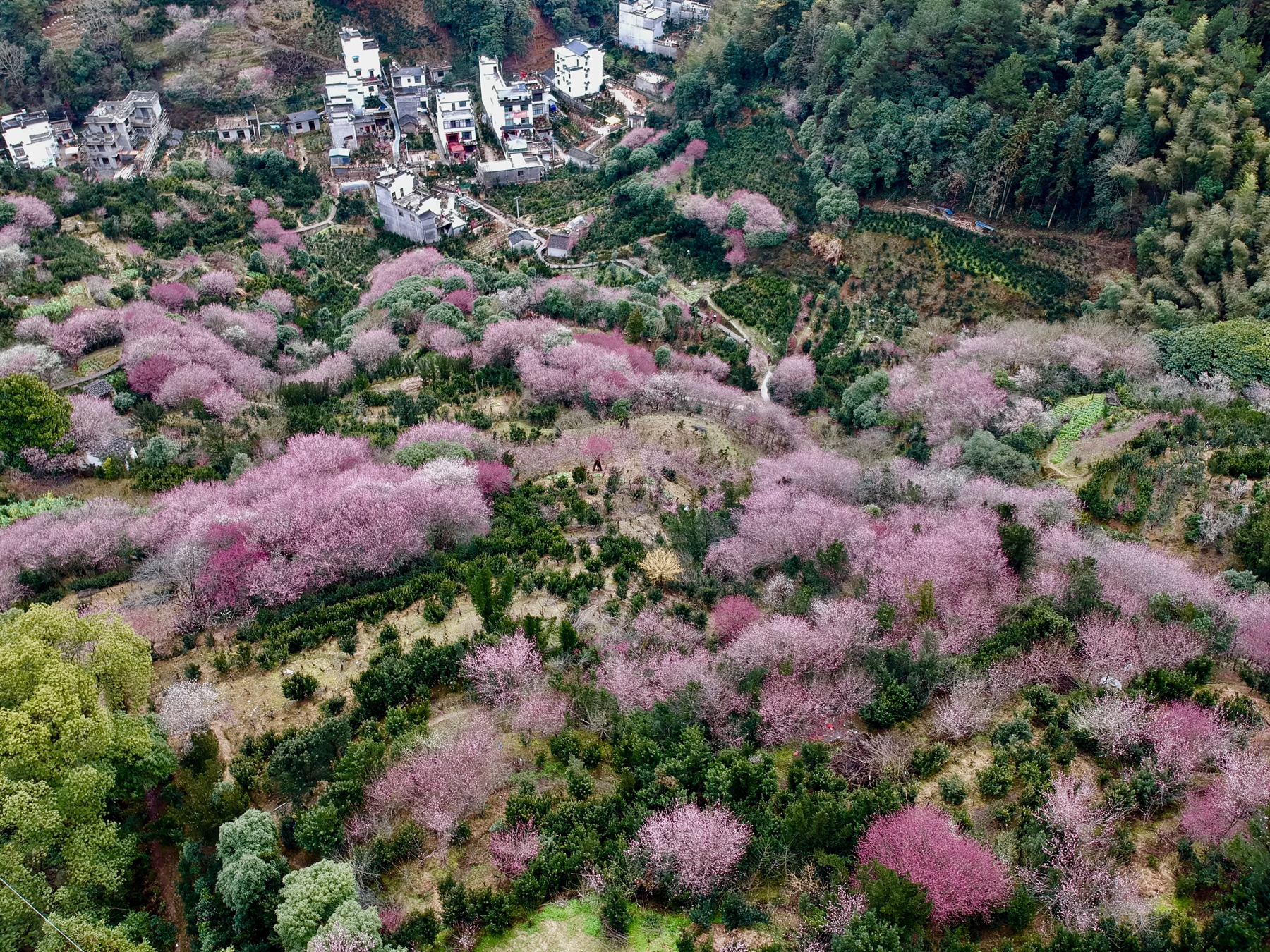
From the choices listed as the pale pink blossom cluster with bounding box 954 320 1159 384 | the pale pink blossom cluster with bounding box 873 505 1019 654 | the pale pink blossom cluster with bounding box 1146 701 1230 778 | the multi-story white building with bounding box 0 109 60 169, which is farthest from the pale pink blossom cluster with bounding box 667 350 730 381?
the multi-story white building with bounding box 0 109 60 169

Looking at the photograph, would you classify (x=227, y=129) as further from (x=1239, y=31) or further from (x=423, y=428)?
(x=1239, y=31)

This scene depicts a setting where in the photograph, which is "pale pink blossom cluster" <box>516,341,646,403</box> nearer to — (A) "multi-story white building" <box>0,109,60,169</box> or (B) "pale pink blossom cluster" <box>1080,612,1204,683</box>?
(B) "pale pink blossom cluster" <box>1080,612,1204,683</box>

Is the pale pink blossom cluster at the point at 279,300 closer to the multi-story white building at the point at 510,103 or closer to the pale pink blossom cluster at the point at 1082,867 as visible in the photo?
the multi-story white building at the point at 510,103

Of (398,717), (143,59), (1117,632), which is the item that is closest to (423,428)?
(398,717)

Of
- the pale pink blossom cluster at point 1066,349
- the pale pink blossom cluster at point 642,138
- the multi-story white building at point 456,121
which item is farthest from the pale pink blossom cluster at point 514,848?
the multi-story white building at point 456,121

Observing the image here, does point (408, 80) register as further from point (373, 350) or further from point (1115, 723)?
point (1115, 723)

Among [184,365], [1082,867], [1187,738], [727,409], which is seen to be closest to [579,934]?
[1082,867]
